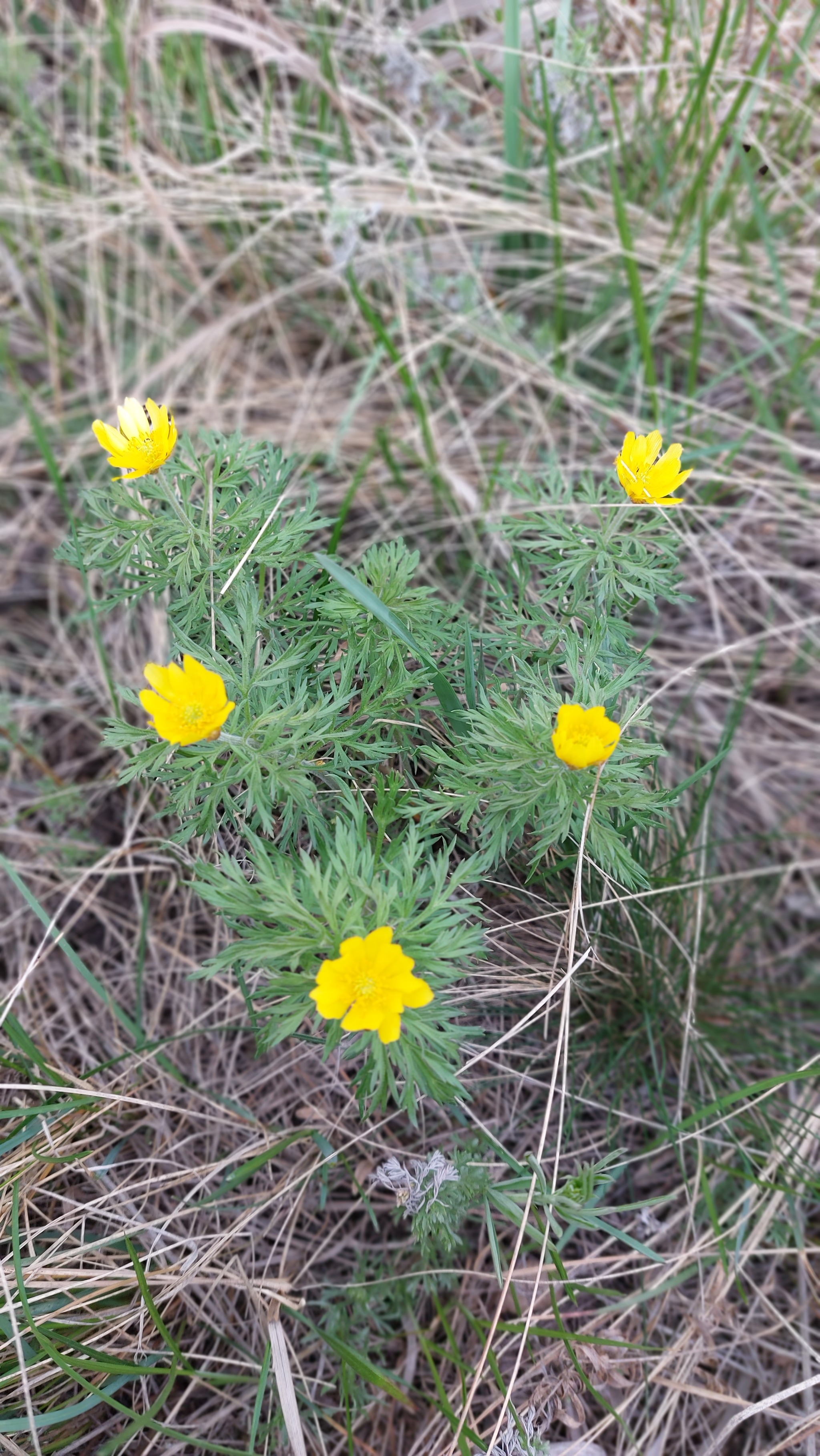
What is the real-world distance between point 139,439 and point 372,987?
38.4 inches

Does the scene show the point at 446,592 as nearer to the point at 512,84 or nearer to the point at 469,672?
the point at 469,672

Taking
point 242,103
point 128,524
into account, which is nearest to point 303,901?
point 128,524

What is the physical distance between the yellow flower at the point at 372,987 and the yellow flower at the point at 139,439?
0.81m

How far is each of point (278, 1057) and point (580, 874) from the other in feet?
2.61

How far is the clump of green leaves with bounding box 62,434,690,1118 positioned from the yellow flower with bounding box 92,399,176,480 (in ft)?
0.24

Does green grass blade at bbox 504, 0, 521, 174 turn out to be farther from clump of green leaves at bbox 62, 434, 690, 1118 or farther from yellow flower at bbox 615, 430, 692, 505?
yellow flower at bbox 615, 430, 692, 505

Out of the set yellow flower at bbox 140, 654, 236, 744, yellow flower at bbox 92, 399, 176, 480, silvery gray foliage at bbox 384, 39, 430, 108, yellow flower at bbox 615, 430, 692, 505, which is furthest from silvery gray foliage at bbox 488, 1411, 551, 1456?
silvery gray foliage at bbox 384, 39, 430, 108

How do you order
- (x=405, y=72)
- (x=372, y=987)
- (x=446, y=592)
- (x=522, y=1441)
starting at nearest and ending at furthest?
(x=372, y=987), (x=522, y=1441), (x=446, y=592), (x=405, y=72)

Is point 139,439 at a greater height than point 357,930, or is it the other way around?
point 139,439

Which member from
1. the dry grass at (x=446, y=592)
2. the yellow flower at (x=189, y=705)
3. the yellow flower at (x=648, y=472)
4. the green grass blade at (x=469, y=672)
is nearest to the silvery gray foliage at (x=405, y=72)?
the dry grass at (x=446, y=592)

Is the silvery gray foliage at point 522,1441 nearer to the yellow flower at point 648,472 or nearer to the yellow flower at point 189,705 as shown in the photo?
the yellow flower at point 189,705

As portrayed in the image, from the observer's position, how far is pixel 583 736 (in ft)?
4.17

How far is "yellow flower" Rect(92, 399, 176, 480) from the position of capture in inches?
58.0

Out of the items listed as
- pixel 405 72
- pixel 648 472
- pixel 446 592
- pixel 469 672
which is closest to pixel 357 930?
pixel 469 672
